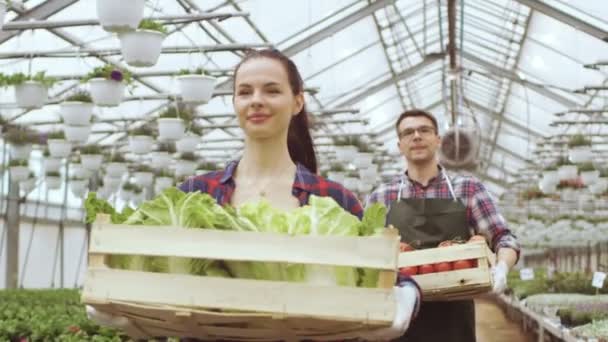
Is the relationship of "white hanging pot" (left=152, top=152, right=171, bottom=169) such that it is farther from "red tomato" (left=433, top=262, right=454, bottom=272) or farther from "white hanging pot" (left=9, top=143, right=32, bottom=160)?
"red tomato" (left=433, top=262, right=454, bottom=272)

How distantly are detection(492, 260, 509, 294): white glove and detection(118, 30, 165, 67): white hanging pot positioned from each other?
4431mm

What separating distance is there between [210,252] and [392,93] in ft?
65.2

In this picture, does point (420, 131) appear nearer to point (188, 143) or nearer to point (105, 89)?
point (105, 89)

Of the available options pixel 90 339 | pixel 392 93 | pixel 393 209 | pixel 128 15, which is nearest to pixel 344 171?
pixel 392 93

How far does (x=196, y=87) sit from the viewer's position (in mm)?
8438

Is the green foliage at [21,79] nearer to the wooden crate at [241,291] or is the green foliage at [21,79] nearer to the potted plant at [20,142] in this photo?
the potted plant at [20,142]

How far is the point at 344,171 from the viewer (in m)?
17.3

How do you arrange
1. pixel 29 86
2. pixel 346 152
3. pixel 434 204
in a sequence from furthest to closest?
pixel 346 152 < pixel 29 86 < pixel 434 204

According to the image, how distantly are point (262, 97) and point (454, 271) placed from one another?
111 centimetres

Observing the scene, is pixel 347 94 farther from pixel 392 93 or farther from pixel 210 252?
pixel 210 252

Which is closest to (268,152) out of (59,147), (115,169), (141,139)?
(141,139)

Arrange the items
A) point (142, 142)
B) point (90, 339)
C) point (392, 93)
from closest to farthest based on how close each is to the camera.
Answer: point (90, 339)
point (142, 142)
point (392, 93)

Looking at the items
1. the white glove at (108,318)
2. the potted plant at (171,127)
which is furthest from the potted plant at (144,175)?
the white glove at (108,318)

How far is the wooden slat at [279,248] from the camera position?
1.43m
